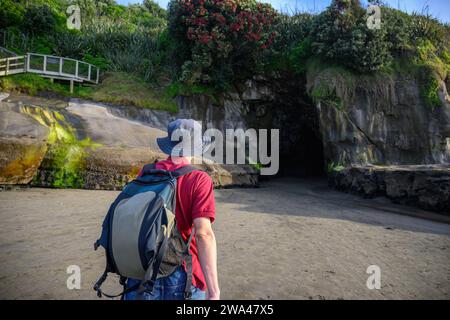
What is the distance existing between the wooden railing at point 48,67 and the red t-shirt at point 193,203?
1493 centimetres

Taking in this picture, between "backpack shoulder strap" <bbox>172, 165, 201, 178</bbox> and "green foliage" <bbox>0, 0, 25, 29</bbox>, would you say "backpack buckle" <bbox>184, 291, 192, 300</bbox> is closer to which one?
"backpack shoulder strap" <bbox>172, 165, 201, 178</bbox>

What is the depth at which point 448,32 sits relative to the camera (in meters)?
16.1

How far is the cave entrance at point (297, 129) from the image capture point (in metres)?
17.6

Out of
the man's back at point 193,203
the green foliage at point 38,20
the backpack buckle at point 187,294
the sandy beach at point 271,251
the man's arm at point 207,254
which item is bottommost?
the sandy beach at point 271,251

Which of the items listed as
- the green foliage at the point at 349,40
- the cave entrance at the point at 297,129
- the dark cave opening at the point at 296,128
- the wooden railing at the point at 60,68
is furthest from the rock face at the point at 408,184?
the wooden railing at the point at 60,68

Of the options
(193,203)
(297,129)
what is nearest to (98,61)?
(297,129)

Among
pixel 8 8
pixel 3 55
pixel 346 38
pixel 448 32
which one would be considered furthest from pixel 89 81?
pixel 448 32

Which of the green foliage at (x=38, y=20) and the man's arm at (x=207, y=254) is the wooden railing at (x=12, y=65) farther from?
the man's arm at (x=207, y=254)

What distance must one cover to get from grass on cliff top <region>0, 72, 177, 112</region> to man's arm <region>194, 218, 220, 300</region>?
45.8 feet

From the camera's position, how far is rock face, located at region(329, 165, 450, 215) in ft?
25.4

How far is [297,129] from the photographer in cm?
→ 2078

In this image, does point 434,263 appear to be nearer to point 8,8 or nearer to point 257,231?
point 257,231

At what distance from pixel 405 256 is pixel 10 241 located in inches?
222

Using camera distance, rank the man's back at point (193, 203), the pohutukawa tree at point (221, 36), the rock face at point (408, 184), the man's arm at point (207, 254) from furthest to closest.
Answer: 1. the pohutukawa tree at point (221, 36)
2. the rock face at point (408, 184)
3. the man's back at point (193, 203)
4. the man's arm at point (207, 254)
